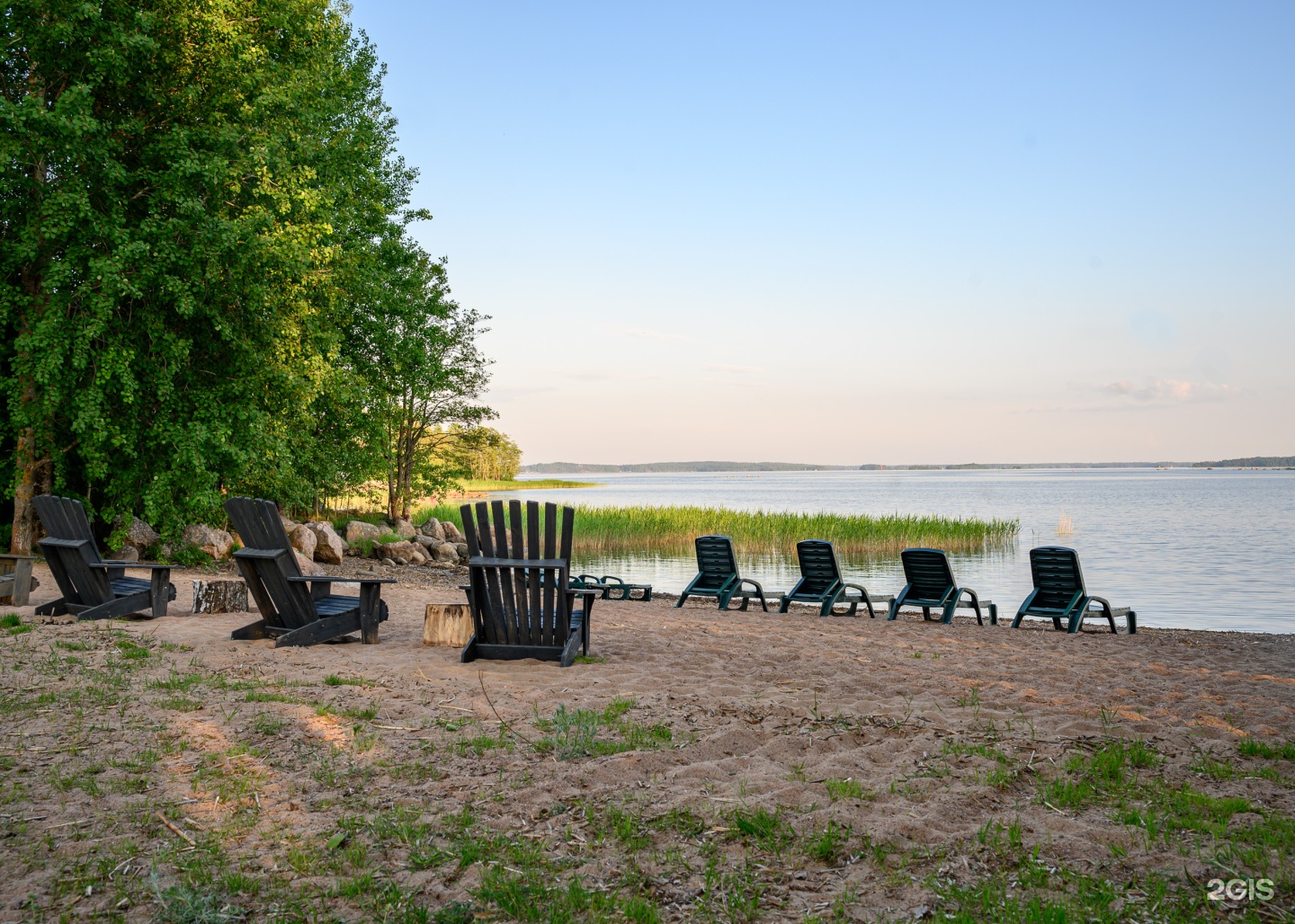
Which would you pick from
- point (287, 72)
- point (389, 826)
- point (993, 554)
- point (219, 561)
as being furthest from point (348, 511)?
point (389, 826)

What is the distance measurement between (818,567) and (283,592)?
275 inches

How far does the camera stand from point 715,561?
40.0 feet

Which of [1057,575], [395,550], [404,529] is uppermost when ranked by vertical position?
[1057,575]

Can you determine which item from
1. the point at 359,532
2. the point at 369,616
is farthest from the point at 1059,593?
the point at 359,532

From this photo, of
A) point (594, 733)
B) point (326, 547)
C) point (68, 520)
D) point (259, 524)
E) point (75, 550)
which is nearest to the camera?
point (594, 733)

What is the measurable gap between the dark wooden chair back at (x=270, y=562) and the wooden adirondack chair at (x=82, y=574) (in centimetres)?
170

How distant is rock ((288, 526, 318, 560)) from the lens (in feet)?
56.6

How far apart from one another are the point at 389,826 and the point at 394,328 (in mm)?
22035

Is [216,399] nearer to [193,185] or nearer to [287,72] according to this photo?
[193,185]

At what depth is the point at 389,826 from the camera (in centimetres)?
320

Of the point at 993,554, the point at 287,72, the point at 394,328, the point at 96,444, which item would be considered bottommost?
the point at 993,554

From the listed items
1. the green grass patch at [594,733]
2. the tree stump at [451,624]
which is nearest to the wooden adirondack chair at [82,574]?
the tree stump at [451,624]

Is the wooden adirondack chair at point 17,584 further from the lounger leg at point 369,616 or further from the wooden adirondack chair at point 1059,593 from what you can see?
the wooden adirondack chair at point 1059,593

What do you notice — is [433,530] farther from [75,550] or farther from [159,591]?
[75,550]
